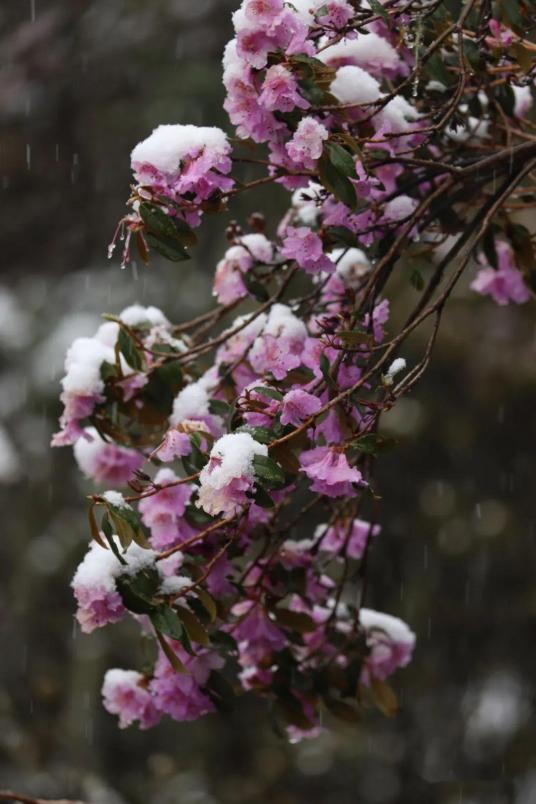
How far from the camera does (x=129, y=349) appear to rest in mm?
1530

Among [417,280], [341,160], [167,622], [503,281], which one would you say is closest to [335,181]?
[341,160]

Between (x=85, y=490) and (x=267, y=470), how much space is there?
11.8 feet

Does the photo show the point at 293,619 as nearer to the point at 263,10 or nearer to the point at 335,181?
the point at 335,181

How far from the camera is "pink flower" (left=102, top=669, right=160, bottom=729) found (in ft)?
5.09

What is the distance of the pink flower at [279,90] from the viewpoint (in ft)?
3.92

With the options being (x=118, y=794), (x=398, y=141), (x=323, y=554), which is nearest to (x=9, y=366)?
(x=118, y=794)

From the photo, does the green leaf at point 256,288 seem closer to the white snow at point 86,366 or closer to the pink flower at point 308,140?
the white snow at point 86,366

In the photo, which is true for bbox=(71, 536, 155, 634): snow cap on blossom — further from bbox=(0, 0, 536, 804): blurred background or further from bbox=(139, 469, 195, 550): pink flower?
bbox=(0, 0, 536, 804): blurred background

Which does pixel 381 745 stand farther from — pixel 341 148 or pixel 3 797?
pixel 341 148

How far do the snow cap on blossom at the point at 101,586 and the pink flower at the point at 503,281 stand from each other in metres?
0.80

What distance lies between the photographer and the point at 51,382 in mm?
4645

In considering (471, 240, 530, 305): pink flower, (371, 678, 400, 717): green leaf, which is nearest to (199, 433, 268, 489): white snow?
(371, 678, 400, 717): green leaf

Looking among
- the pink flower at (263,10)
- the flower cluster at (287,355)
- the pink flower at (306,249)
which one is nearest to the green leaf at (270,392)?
the flower cluster at (287,355)

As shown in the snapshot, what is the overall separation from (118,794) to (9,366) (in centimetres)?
217
